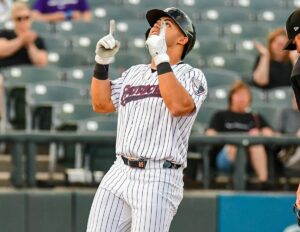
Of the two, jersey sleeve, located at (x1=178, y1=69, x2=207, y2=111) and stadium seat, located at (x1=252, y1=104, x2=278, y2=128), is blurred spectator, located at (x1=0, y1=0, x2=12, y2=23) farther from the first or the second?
jersey sleeve, located at (x1=178, y1=69, x2=207, y2=111)

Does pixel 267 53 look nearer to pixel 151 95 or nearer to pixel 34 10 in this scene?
pixel 34 10

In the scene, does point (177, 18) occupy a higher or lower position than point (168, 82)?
higher

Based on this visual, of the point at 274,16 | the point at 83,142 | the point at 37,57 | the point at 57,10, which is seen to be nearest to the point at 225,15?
the point at 274,16

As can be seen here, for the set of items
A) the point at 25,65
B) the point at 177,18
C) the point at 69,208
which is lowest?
the point at 69,208

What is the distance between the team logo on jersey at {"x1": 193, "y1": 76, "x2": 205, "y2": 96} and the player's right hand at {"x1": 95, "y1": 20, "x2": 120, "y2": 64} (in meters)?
0.45

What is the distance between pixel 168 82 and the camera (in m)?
4.45

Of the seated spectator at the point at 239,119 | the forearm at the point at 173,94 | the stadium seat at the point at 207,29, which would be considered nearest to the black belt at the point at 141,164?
the forearm at the point at 173,94

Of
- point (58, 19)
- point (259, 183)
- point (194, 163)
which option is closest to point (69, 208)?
point (194, 163)

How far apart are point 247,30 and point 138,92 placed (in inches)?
243

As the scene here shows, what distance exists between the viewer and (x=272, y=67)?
885cm

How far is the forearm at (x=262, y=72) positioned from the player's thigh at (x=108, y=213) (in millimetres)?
4370

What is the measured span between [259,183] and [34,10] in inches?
168

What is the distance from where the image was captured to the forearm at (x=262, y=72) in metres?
8.81

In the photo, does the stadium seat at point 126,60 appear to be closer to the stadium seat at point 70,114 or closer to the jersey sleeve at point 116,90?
the stadium seat at point 70,114
